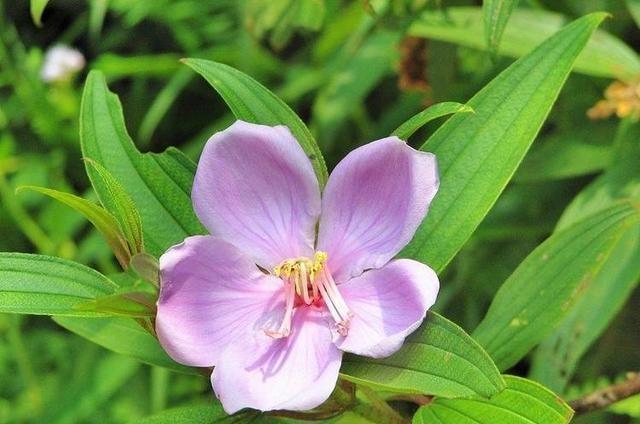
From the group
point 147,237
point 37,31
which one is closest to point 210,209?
point 147,237

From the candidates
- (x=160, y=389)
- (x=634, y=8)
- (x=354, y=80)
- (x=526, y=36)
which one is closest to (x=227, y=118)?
(x=354, y=80)

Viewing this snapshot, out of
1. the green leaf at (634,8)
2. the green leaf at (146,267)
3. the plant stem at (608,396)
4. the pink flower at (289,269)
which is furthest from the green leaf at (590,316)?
the green leaf at (146,267)

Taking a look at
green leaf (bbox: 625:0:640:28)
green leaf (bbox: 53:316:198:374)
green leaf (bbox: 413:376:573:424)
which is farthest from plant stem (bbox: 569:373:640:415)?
green leaf (bbox: 625:0:640:28)

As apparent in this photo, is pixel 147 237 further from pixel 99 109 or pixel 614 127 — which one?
pixel 614 127

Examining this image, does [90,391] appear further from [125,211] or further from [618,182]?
[125,211]

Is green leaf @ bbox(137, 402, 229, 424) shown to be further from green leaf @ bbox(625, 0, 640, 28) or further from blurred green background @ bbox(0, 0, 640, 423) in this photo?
green leaf @ bbox(625, 0, 640, 28)
